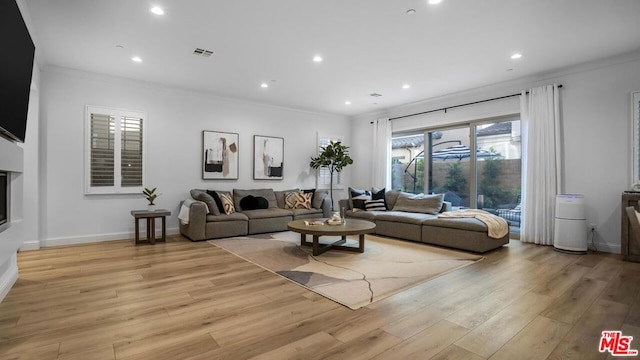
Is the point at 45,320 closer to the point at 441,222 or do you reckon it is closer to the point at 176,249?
the point at 176,249

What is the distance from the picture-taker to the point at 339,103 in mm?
7074

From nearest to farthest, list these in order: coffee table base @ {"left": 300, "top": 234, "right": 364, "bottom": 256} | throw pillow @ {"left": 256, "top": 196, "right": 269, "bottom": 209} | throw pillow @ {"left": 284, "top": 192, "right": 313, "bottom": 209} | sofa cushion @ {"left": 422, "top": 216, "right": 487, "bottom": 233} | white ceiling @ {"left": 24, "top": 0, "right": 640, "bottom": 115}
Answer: white ceiling @ {"left": 24, "top": 0, "right": 640, "bottom": 115}
coffee table base @ {"left": 300, "top": 234, "right": 364, "bottom": 256}
sofa cushion @ {"left": 422, "top": 216, "right": 487, "bottom": 233}
throw pillow @ {"left": 256, "top": 196, "right": 269, "bottom": 209}
throw pillow @ {"left": 284, "top": 192, "right": 313, "bottom": 209}

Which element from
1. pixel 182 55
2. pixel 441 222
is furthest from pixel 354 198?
pixel 182 55

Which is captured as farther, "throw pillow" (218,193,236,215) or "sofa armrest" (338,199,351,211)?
"sofa armrest" (338,199,351,211)

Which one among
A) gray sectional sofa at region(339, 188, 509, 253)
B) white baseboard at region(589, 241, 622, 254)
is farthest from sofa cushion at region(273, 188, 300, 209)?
white baseboard at region(589, 241, 622, 254)

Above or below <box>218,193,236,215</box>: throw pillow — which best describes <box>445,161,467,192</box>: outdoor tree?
above

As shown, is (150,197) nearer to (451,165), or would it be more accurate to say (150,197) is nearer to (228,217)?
(228,217)

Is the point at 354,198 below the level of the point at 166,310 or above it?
above

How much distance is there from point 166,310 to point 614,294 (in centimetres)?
400

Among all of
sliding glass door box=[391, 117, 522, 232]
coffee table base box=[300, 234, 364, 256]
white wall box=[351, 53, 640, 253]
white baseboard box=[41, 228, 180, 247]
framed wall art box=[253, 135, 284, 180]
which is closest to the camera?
coffee table base box=[300, 234, 364, 256]

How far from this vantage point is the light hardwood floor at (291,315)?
6.35 feet

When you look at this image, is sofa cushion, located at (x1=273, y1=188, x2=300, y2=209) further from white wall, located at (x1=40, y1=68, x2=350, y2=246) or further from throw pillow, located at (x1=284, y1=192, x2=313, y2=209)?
white wall, located at (x1=40, y1=68, x2=350, y2=246)

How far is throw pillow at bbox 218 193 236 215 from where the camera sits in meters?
5.68

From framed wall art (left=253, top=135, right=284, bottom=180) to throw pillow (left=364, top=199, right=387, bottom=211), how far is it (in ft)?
7.19
